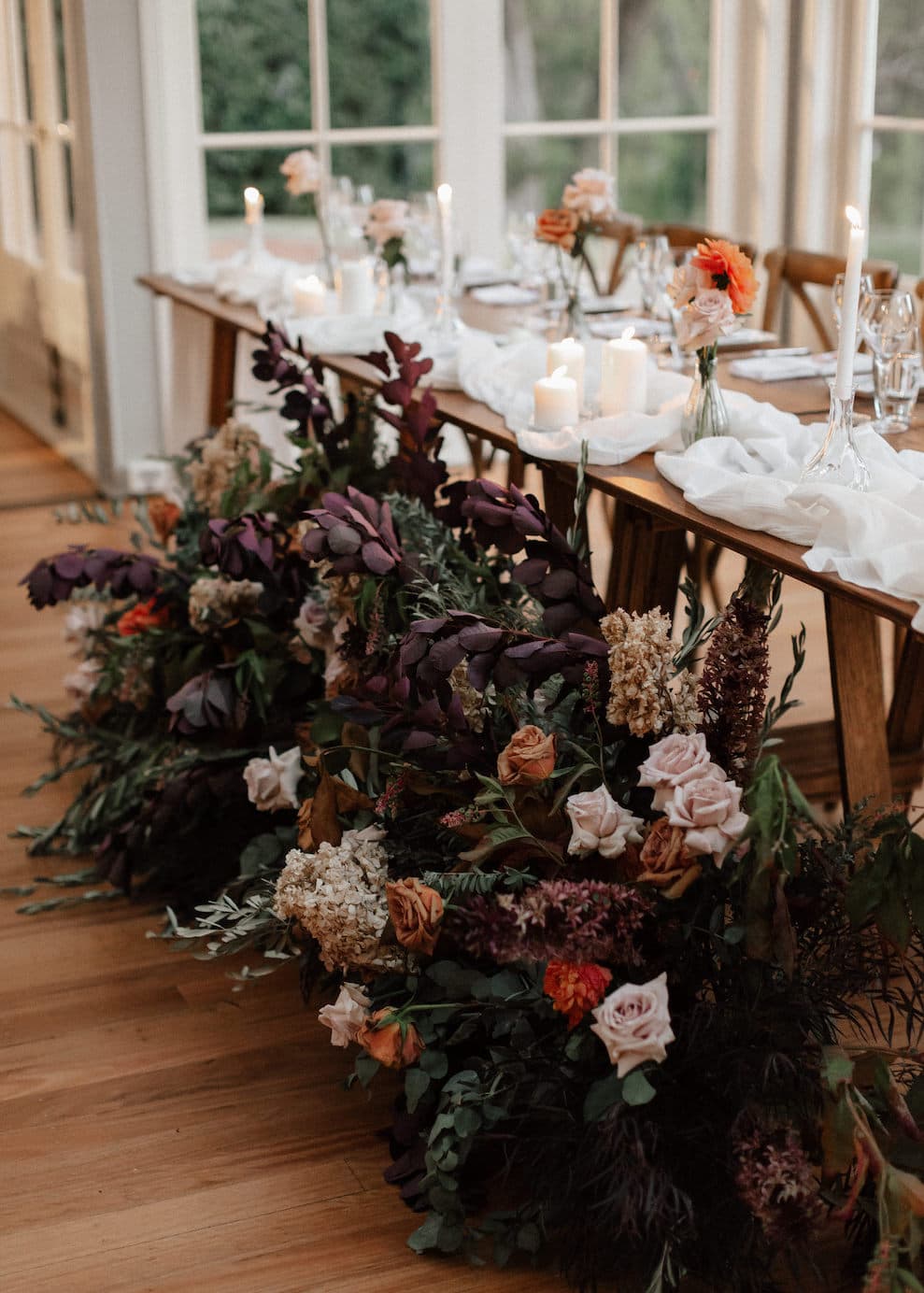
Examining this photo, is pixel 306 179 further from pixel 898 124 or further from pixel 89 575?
pixel 898 124

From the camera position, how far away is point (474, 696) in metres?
1.97

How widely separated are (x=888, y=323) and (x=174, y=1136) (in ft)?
4.75

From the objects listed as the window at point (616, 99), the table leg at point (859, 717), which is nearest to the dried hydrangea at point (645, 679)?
the table leg at point (859, 717)

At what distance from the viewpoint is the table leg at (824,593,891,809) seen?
2.12 m

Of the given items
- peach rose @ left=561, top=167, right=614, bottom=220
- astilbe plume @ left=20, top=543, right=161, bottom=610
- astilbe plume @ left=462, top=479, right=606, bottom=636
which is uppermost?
peach rose @ left=561, top=167, right=614, bottom=220

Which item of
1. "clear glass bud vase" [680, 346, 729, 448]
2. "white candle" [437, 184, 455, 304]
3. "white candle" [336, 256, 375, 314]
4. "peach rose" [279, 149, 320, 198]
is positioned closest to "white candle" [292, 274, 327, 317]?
"white candle" [336, 256, 375, 314]

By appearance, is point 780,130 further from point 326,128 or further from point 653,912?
point 653,912

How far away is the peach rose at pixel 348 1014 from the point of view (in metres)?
1.83

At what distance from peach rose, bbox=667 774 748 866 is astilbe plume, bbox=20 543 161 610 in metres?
1.28

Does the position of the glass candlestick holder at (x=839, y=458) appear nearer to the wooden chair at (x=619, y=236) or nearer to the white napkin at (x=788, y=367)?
the white napkin at (x=788, y=367)

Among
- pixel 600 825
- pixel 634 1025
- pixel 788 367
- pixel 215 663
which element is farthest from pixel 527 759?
pixel 788 367

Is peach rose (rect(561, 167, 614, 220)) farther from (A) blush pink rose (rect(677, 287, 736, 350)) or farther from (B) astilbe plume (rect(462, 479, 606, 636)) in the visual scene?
(B) astilbe plume (rect(462, 479, 606, 636))

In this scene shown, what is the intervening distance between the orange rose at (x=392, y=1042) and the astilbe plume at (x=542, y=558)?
0.50m

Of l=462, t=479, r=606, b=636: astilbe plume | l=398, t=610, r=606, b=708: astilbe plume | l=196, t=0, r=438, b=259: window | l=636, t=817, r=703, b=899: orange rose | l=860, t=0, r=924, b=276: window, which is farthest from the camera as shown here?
l=196, t=0, r=438, b=259: window
